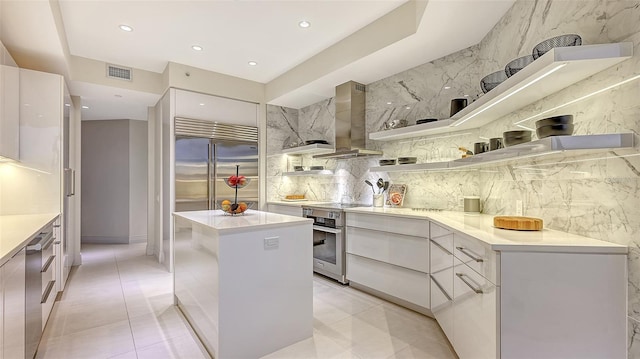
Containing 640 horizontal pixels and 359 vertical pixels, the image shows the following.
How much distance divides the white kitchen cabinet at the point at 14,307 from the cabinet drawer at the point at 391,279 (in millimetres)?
2782

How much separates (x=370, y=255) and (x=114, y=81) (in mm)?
4194

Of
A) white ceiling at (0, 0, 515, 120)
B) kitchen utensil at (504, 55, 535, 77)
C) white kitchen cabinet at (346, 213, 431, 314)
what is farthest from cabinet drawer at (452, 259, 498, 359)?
white ceiling at (0, 0, 515, 120)

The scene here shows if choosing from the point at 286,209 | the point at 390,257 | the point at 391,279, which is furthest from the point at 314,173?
the point at 391,279

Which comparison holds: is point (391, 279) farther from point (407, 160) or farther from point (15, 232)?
point (15, 232)

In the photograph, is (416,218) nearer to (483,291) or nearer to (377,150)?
(483,291)

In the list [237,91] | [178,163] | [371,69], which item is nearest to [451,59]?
[371,69]

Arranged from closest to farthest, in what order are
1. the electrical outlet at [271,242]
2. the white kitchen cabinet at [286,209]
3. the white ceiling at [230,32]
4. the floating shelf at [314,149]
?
the electrical outlet at [271,242]
the white ceiling at [230,32]
the white kitchen cabinet at [286,209]
the floating shelf at [314,149]

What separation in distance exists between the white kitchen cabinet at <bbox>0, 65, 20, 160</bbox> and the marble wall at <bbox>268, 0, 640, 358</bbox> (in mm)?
3671

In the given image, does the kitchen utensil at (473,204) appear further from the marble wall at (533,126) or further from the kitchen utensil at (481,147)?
the kitchen utensil at (481,147)

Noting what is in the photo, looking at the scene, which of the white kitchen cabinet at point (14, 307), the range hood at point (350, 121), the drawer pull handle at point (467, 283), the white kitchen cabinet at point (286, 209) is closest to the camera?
the white kitchen cabinet at point (14, 307)

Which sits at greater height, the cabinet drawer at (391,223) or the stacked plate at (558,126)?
the stacked plate at (558,126)

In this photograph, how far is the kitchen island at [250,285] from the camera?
6.55ft

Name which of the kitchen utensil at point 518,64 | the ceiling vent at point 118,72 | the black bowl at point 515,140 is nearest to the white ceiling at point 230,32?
the ceiling vent at point 118,72

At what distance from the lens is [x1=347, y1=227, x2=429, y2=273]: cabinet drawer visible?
278 centimetres
